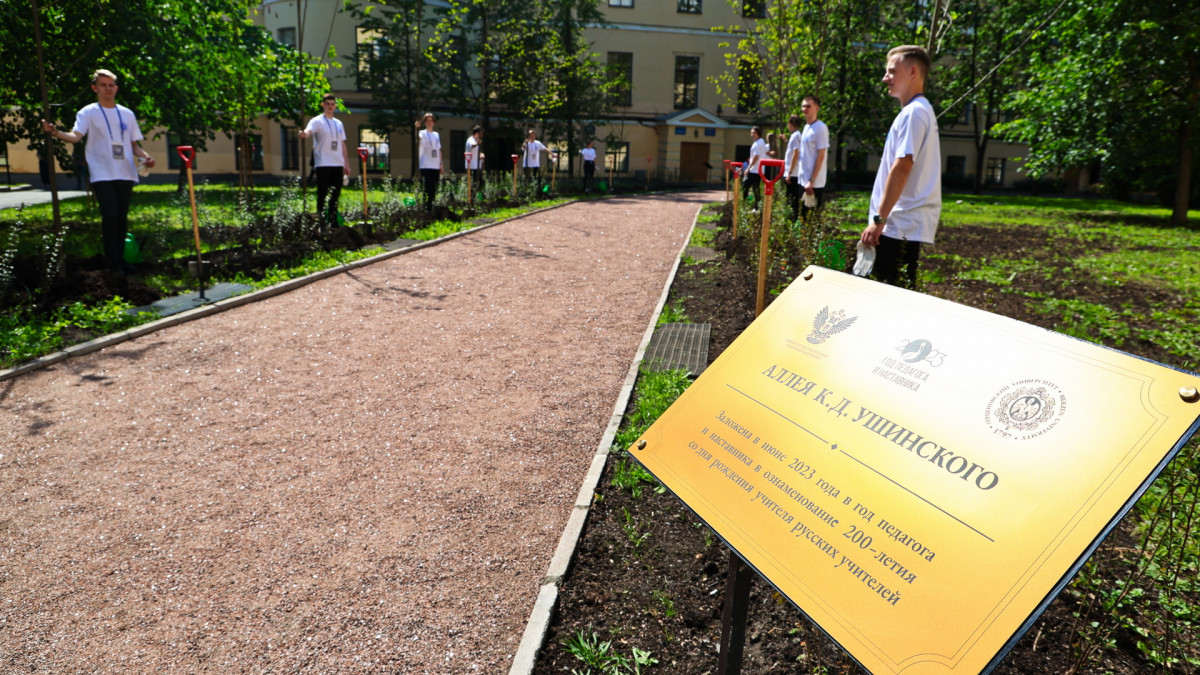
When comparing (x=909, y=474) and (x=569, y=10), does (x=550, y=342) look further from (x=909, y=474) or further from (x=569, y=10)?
(x=569, y=10)

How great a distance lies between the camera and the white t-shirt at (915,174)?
14.6ft

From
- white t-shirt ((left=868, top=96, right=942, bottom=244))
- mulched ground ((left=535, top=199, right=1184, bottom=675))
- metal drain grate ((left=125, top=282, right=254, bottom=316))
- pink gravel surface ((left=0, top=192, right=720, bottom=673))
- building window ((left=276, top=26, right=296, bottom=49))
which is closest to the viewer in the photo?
mulched ground ((left=535, top=199, right=1184, bottom=675))

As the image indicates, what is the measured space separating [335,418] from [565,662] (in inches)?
118

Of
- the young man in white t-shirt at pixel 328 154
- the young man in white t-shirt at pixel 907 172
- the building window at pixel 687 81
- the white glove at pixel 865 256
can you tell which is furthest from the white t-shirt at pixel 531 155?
the building window at pixel 687 81

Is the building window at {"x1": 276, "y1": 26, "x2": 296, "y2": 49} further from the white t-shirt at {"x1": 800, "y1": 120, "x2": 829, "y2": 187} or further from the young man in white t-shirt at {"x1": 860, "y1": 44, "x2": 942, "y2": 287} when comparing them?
the young man in white t-shirt at {"x1": 860, "y1": 44, "x2": 942, "y2": 287}

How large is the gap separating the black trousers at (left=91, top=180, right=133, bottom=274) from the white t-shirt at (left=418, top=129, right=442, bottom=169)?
6443 millimetres

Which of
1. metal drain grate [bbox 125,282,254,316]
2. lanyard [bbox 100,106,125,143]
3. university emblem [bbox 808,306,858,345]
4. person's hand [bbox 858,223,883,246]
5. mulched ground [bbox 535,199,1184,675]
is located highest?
lanyard [bbox 100,106,125,143]

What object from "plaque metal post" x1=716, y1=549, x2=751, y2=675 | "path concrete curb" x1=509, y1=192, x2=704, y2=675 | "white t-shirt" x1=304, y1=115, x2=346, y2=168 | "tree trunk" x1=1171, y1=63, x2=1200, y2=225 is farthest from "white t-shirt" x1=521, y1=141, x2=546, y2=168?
"plaque metal post" x1=716, y1=549, x2=751, y2=675

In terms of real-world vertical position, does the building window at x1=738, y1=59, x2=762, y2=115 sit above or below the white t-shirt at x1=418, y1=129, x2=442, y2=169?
above

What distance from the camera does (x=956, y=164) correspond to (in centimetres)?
4662

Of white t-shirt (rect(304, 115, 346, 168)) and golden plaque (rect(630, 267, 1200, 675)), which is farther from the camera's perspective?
white t-shirt (rect(304, 115, 346, 168))

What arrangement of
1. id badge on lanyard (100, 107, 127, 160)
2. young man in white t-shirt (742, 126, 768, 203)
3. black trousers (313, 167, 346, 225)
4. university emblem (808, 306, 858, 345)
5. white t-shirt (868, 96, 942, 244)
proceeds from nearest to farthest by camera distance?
university emblem (808, 306, 858, 345), white t-shirt (868, 96, 942, 244), id badge on lanyard (100, 107, 127, 160), black trousers (313, 167, 346, 225), young man in white t-shirt (742, 126, 768, 203)

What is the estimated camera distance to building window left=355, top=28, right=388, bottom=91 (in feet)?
116

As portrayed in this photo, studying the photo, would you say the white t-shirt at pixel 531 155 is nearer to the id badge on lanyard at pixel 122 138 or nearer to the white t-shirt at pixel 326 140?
the white t-shirt at pixel 326 140
